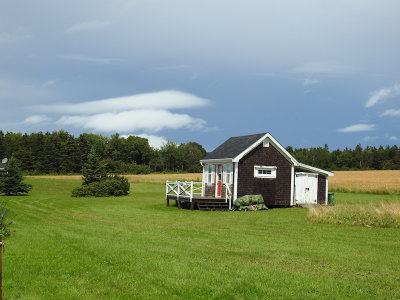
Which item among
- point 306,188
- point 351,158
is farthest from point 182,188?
point 351,158

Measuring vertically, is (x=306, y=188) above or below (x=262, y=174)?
below

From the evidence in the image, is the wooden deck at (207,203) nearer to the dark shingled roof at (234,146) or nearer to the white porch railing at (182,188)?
the white porch railing at (182,188)

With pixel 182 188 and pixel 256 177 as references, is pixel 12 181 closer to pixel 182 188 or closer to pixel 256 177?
pixel 182 188

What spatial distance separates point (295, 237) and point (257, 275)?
6.28 metres

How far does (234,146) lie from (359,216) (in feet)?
45.6

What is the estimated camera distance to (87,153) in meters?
103

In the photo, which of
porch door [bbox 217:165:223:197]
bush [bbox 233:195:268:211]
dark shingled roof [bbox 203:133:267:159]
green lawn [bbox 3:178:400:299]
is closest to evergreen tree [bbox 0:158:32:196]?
dark shingled roof [bbox 203:133:267:159]

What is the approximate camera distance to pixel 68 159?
100000mm

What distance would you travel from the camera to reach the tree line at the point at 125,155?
9838 centimetres

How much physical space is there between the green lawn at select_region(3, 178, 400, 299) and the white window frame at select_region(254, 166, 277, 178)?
1346 cm

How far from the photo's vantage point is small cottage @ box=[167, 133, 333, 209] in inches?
1147

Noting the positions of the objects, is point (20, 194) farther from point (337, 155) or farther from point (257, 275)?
point (337, 155)

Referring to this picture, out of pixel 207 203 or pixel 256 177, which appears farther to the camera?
pixel 256 177

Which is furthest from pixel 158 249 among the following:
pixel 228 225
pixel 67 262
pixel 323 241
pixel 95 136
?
pixel 95 136
